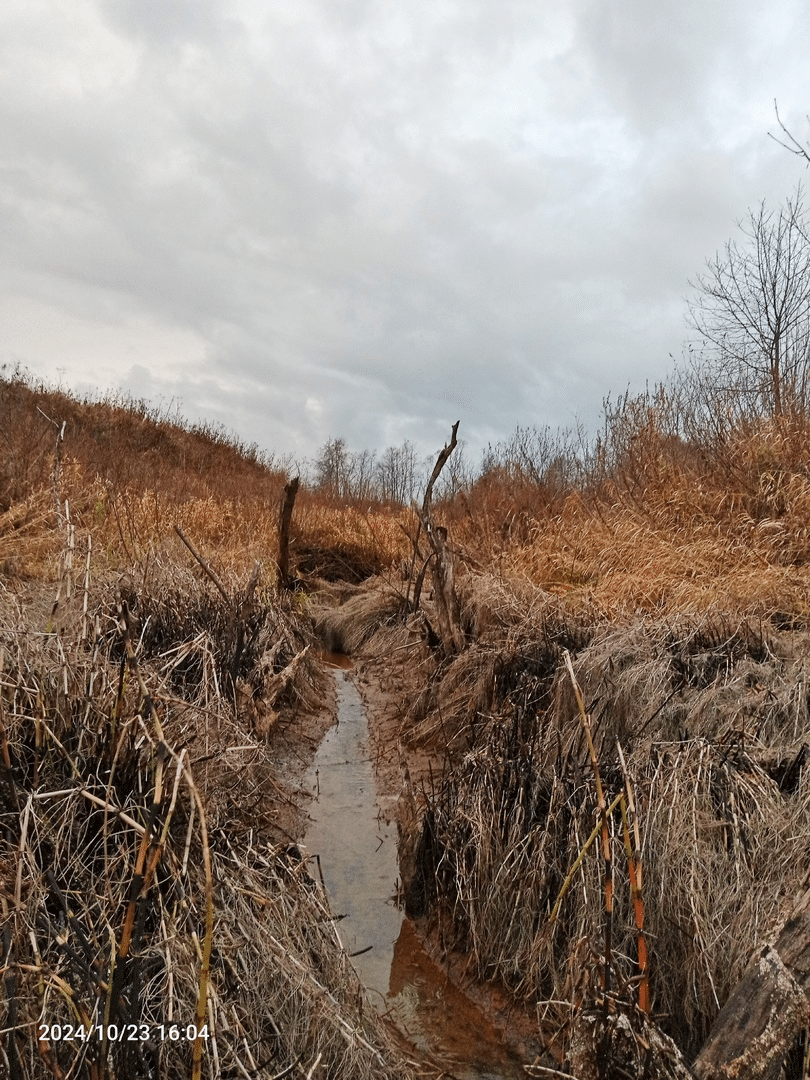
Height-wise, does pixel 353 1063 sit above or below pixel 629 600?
below

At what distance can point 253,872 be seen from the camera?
9.36 feet

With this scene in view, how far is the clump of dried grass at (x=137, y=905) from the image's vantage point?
1.96 meters

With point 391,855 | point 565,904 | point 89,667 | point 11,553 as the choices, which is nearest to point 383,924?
point 391,855

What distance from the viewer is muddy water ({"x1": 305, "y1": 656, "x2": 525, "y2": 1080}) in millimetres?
2920

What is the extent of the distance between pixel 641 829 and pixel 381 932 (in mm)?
1369

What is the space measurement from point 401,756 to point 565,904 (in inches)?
108

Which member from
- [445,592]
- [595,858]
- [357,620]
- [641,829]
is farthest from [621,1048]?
[357,620]

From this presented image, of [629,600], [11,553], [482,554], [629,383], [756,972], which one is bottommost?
[756,972]

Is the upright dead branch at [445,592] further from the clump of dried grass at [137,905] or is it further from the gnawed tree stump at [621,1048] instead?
the gnawed tree stump at [621,1048]

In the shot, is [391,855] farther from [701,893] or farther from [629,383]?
[629,383]

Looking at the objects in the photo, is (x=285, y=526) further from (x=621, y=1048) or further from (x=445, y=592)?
(x=621, y=1048)
